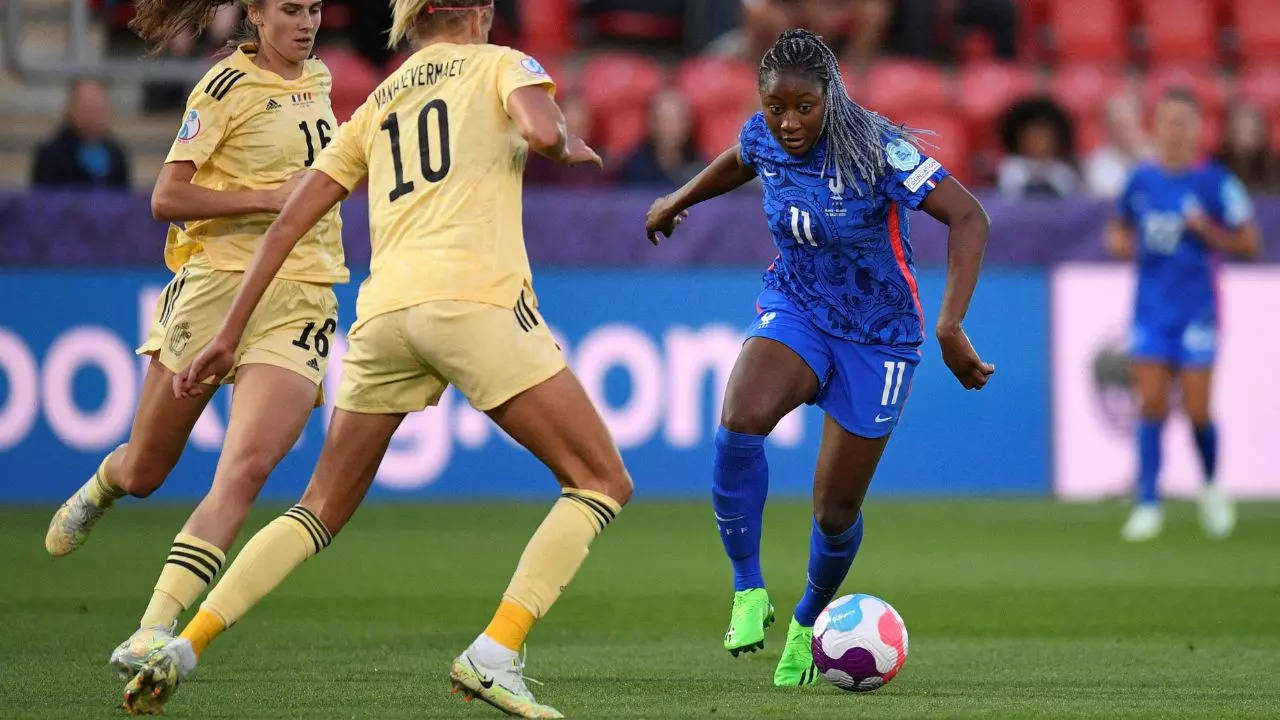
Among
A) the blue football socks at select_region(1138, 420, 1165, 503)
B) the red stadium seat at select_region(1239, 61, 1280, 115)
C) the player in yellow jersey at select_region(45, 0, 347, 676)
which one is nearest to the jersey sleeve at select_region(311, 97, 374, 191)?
the player in yellow jersey at select_region(45, 0, 347, 676)

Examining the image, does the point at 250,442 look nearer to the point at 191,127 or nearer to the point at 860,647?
the point at 191,127

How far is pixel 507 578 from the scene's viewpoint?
9469 mm

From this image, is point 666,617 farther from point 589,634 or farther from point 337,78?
point 337,78

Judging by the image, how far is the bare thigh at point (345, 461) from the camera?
540cm

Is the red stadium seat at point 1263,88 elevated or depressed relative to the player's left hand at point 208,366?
depressed

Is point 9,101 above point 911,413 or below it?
above

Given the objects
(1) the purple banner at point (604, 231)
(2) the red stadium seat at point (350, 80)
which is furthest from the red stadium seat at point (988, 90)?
(2) the red stadium seat at point (350, 80)

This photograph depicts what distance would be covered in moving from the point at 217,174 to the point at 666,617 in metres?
2.84

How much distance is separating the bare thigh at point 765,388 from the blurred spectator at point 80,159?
26.0 ft

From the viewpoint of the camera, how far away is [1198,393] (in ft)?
38.5

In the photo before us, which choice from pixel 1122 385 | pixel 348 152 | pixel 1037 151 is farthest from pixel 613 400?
pixel 348 152

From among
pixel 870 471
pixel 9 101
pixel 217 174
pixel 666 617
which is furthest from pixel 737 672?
pixel 9 101

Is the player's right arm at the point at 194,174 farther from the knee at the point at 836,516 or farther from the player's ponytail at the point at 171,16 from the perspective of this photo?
Answer: the knee at the point at 836,516

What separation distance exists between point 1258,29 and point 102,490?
1449 cm
